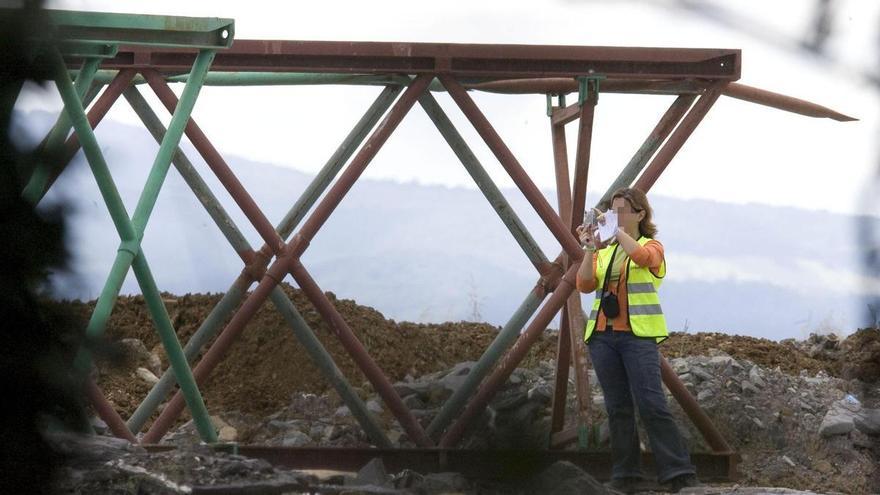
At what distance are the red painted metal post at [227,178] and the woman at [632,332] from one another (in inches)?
82.3

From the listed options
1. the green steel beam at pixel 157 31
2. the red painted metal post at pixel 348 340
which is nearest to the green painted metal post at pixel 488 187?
the red painted metal post at pixel 348 340

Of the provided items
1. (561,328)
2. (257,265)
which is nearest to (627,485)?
(561,328)

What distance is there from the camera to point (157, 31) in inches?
213

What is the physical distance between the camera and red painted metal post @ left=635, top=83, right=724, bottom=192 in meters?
9.12

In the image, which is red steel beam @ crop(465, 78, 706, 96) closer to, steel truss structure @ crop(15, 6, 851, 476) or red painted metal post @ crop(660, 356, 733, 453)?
steel truss structure @ crop(15, 6, 851, 476)

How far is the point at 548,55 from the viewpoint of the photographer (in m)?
8.89

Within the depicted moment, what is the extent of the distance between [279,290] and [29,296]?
7290 millimetres

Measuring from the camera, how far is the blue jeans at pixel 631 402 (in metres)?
7.84

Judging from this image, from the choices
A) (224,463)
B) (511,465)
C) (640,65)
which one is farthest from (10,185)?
(640,65)

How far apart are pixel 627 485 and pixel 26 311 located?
688cm

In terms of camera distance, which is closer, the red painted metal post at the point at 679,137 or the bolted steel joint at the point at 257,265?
the bolted steel joint at the point at 257,265

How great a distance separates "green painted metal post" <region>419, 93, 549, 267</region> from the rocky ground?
96cm

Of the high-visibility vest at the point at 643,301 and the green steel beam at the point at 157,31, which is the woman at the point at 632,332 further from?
the green steel beam at the point at 157,31

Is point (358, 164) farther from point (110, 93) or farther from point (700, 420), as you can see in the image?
point (700, 420)
